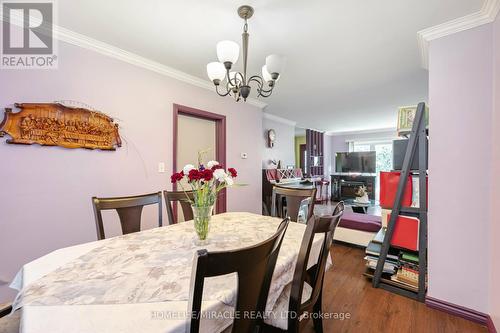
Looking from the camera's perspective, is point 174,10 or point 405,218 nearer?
point 174,10

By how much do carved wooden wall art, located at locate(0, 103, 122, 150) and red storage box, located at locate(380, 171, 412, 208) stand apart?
2762 millimetres

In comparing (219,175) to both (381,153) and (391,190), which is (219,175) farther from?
(381,153)

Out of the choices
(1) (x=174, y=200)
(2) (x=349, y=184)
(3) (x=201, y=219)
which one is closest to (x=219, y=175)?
(3) (x=201, y=219)

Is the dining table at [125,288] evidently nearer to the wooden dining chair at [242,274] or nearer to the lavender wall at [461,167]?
the wooden dining chair at [242,274]

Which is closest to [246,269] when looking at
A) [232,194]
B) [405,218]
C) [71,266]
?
[71,266]

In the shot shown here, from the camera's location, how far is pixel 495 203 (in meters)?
1.47

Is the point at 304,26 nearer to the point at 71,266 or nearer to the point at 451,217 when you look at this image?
the point at 451,217

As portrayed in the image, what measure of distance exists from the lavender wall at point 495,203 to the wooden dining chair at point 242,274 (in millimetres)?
1663

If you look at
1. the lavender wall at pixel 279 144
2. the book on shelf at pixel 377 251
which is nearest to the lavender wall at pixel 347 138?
the lavender wall at pixel 279 144

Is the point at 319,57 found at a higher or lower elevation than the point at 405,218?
higher

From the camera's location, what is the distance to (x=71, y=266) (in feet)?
3.14

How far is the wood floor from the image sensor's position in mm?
1571

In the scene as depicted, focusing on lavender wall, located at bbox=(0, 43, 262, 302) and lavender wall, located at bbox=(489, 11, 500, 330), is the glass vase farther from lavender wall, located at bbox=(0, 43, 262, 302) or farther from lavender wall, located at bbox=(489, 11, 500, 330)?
lavender wall, located at bbox=(489, 11, 500, 330)

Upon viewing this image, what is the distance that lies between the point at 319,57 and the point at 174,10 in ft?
4.84
